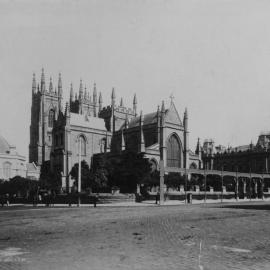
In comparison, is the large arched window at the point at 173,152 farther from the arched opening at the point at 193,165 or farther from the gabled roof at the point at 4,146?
the gabled roof at the point at 4,146

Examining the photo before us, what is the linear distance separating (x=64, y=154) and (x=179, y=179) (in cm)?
2371

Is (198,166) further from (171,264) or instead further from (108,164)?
(171,264)

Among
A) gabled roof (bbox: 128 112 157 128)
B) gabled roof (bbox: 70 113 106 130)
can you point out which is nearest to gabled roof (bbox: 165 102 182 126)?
gabled roof (bbox: 128 112 157 128)

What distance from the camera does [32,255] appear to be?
8852 millimetres

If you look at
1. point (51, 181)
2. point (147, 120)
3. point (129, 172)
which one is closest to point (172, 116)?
point (147, 120)

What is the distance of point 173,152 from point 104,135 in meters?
16.5

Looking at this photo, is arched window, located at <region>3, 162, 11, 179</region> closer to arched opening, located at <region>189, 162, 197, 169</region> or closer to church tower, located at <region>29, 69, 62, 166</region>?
church tower, located at <region>29, 69, 62, 166</region>

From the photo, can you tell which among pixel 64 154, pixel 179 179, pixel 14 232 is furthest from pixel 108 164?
pixel 14 232

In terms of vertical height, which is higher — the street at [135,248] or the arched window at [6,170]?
the arched window at [6,170]

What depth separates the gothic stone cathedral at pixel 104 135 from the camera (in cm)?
7326

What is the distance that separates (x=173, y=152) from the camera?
74.6 meters

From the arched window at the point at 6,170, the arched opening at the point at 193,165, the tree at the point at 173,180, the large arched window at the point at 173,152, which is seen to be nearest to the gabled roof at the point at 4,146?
the arched window at the point at 6,170

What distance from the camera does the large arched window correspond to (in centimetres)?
7375

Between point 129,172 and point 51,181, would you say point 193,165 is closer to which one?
point 51,181
